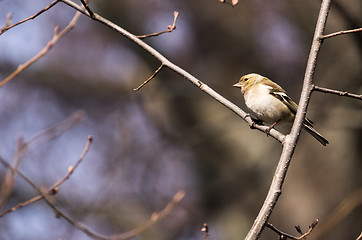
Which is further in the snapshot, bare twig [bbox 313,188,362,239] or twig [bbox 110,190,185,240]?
bare twig [bbox 313,188,362,239]

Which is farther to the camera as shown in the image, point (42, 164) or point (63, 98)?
point (63, 98)

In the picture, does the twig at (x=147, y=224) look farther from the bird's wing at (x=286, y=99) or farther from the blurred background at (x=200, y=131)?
the blurred background at (x=200, y=131)

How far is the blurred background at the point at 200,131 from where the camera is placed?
7977 mm

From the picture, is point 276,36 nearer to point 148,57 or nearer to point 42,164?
point 148,57

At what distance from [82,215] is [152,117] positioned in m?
2.52

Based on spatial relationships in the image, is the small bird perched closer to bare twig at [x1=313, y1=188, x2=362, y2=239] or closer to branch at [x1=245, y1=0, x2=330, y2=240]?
bare twig at [x1=313, y1=188, x2=362, y2=239]

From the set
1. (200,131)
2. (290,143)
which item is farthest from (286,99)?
(200,131)

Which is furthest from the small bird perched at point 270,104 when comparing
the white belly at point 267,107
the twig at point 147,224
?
the twig at point 147,224

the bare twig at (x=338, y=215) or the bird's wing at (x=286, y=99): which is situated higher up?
the bird's wing at (x=286, y=99)

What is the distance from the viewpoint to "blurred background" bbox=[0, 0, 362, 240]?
7977 millimetres

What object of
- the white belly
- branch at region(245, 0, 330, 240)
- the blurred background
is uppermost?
the blurred background

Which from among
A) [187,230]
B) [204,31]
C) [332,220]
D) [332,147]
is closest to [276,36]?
[204,31]

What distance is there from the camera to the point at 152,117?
30.0 feet

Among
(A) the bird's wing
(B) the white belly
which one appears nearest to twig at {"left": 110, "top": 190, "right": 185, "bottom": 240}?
(B) the white belly
